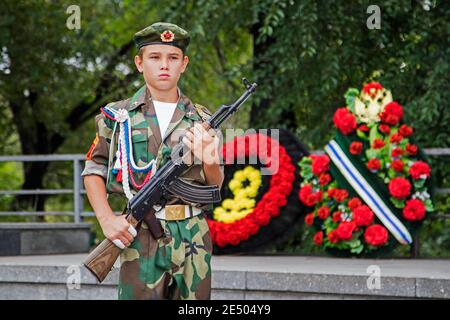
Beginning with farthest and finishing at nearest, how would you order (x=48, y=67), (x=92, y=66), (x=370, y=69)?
(x=92, y=66) → (x=48, y=67) → (x=370, y=69)

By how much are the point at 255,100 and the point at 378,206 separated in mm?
3178

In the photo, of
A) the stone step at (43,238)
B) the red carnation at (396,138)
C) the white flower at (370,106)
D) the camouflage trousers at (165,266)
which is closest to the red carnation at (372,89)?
the white flower at (370,106)

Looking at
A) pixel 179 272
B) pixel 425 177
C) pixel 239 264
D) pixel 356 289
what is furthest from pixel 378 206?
pixel 179 272

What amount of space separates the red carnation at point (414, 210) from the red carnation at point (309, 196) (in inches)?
34.0

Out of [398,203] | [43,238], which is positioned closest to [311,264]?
[398,203]

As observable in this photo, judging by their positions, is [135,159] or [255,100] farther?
[255,100]

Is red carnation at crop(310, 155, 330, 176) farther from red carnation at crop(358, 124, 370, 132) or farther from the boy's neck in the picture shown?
the boy's neck

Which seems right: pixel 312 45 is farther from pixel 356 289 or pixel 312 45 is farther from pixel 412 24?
pixel 356 289

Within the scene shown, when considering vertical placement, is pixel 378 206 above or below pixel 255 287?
above

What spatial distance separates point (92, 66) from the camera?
16578 mm

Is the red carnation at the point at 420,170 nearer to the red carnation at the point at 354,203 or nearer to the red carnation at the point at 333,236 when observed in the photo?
the red carnation at the point at 354,203

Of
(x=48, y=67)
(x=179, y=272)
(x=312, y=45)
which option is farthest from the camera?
(x=48, y=67)

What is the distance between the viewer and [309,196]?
360 inches

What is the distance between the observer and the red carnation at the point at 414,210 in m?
8.70
